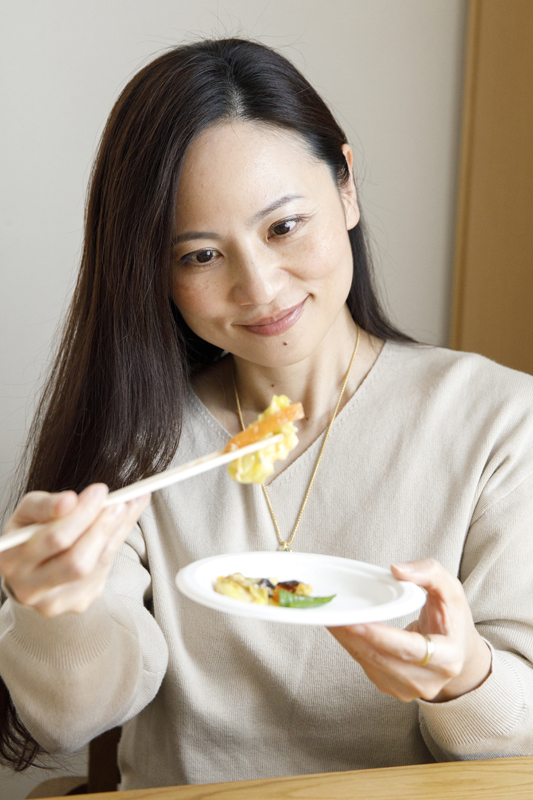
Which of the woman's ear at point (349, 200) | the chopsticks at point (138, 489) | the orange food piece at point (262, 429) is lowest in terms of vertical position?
the orange food piece at point (262, 429)

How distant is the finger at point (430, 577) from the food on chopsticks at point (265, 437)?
190mm

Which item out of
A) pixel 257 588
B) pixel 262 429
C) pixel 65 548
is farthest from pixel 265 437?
pixel 65 548

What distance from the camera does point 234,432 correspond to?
1494 mm

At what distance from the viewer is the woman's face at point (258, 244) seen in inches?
45.5

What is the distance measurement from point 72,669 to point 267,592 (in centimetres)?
33

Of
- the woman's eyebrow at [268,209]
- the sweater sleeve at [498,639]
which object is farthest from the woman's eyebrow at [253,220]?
the sweater sleeve at [498,639]

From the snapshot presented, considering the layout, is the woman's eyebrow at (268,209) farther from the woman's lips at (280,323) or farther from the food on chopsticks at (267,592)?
the food on chopsticks at (267,592)

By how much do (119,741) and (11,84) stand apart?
1.65m

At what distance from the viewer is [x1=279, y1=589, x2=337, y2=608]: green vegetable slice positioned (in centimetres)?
83

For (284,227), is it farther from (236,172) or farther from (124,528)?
(124,528)

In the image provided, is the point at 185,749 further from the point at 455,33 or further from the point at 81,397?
the point at 455,33

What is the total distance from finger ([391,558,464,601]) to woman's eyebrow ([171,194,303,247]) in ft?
1.85

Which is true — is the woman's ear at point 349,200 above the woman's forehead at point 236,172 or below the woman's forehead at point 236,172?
below

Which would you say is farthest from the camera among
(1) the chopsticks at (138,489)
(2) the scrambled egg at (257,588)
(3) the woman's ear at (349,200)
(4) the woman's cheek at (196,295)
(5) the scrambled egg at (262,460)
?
(3) the woman's ear at (349,200)
